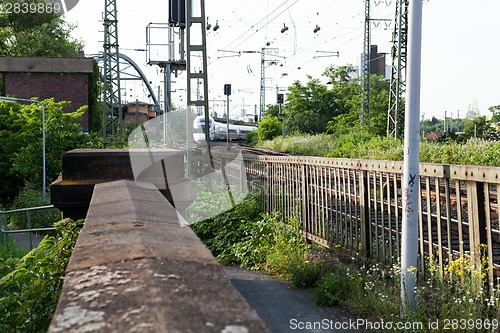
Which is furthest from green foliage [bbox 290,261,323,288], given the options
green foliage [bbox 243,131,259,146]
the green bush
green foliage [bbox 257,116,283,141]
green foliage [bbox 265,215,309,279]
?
green foliage [bbox 243,131,259,146]

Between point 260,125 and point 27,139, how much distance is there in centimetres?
3148

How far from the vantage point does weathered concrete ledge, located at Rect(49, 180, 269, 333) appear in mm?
1516

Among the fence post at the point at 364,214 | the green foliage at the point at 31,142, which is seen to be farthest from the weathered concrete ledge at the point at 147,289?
the green foliage at the point at 31,142

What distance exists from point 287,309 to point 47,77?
39.1 metres

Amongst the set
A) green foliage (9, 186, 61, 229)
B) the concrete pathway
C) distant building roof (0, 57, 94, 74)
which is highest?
distant building roof (0, 57, 94, 74)

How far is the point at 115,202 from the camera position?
3857 millimetres

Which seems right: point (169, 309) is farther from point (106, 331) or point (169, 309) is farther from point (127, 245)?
point (127, 245)

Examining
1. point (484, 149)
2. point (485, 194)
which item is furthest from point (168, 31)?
point (485, 194)

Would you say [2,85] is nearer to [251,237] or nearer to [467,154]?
[467,154]

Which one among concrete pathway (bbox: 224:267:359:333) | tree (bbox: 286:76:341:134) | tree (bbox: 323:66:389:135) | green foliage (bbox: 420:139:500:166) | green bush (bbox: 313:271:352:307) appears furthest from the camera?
tree (bbox: 286:76:341:134)

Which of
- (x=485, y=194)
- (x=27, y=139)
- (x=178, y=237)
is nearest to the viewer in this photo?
(x=178, y=237)

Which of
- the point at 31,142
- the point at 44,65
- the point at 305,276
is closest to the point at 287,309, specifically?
the point at 305,276

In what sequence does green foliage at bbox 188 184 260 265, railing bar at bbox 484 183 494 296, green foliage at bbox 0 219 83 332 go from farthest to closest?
green foliage at bbox 188 184 260 265
railing bar at bbox 484 183 494 296
green foliage at bbox 0 219 83 332

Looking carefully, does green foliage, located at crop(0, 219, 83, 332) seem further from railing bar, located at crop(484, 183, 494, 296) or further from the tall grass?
the tall grass
